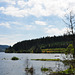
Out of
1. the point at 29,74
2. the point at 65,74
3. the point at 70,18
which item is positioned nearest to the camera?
the point at 65,74

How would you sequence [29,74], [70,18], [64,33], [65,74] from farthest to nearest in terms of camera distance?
[29,74], [70,18], [64,33], [65,74]

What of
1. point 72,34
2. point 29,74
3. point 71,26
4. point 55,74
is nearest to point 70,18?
point 71,26

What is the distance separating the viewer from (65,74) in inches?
1200

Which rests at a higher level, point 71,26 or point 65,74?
point 71,26

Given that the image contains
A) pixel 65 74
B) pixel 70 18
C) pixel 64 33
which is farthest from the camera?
pixel 70 18

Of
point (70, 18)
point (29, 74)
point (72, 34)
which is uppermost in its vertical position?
point (70, 18)

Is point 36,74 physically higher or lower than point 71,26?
lower

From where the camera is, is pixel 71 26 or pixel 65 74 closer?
pixel 65 74

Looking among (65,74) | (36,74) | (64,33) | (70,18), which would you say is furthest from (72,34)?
(36,74)

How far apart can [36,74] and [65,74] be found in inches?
533

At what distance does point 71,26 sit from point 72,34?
2.58 m

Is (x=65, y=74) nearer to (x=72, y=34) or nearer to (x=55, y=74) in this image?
(x=55, y=74)

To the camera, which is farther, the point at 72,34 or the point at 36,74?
the point at 36,74

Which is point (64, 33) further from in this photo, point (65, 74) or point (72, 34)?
point (65, 74)
